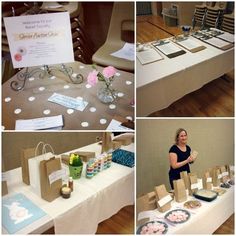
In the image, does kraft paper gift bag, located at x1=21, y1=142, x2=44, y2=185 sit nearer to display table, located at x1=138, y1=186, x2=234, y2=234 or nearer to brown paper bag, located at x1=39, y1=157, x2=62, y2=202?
brown paper bag, located at x1=39, y1=157, x2=62, y2=202

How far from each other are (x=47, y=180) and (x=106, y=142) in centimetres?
37

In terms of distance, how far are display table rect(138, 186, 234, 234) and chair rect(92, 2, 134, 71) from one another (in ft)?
2.28

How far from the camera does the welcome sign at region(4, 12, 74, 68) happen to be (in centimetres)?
125

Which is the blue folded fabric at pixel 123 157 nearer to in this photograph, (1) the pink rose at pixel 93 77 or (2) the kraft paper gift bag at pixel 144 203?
(2) the kraft paper gift bag at pixel 144 203

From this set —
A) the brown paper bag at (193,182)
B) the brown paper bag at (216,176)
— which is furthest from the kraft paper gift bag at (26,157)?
the brown paper bag at (216,176)

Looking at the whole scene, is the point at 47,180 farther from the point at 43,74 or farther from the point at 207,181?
the point at 207,181

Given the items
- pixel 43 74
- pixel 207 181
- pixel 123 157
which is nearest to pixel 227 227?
pixel 207 181

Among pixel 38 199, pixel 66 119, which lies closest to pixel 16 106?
pixel 66 119

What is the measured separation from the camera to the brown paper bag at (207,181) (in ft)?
4.82

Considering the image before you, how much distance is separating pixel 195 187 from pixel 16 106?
0.90 meters

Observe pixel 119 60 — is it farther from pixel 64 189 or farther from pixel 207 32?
pixel 64 189

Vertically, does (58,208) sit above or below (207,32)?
below

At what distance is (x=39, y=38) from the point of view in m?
1.27

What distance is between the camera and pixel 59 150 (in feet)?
5.01
